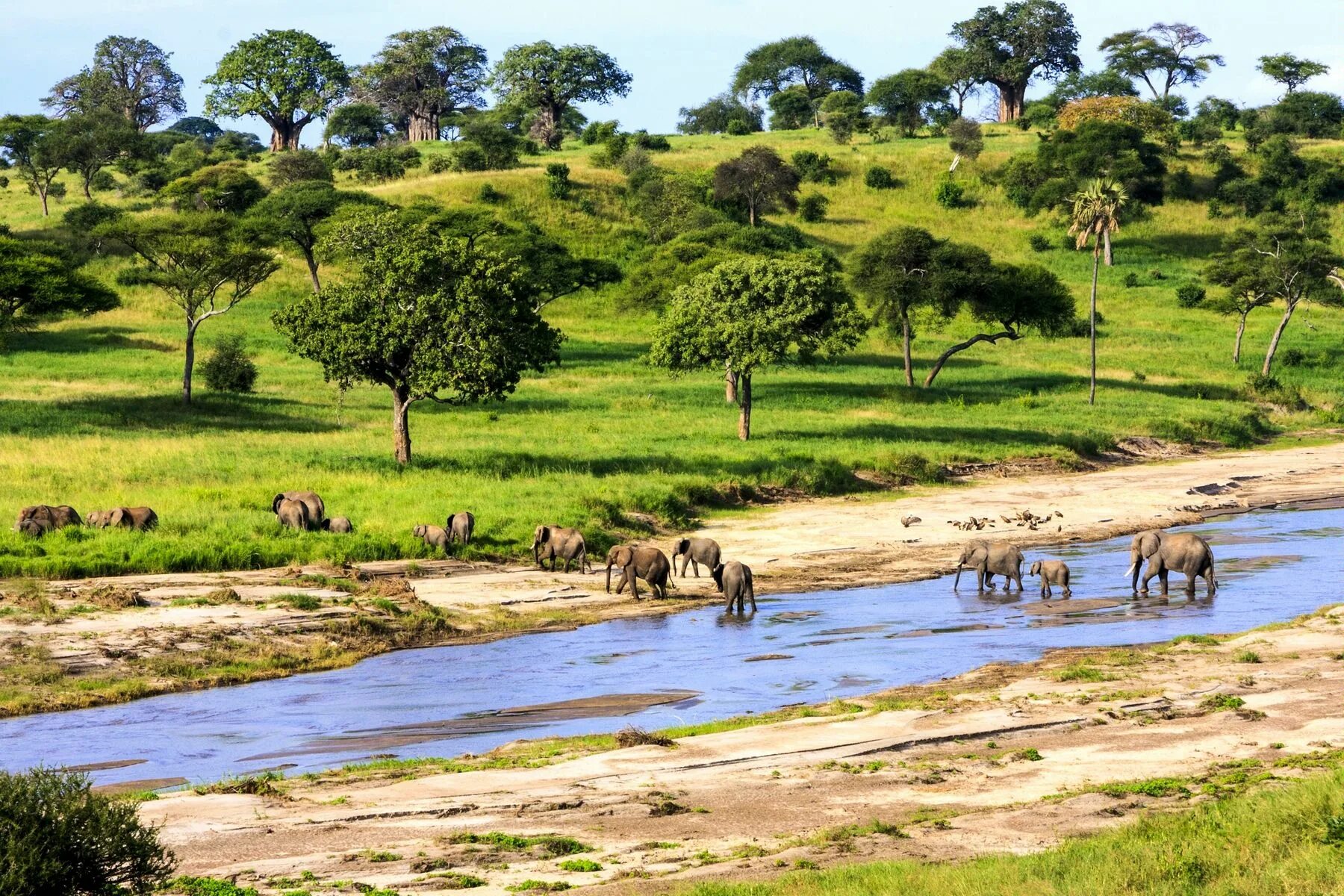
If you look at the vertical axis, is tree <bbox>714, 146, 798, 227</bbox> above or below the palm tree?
above

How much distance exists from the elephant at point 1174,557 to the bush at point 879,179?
296 feet

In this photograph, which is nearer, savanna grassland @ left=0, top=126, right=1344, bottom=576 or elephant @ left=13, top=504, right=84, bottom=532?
elephant @ left=13, top=504, right=84, bottom=532

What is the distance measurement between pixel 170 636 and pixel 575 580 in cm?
881

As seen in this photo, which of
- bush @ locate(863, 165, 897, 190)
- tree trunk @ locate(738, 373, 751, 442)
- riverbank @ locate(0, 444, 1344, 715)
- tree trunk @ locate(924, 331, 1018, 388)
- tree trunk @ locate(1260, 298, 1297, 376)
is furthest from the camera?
bush @ locate(863, 165, 897, 190)

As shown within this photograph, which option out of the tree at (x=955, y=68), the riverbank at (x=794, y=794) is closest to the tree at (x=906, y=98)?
the tree at (x=955, y=68)

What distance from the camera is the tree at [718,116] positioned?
164 m

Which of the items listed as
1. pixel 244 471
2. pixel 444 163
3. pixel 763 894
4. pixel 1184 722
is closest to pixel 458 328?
pixel 244 471

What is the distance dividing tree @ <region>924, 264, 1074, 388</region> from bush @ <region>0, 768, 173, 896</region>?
62900 mm

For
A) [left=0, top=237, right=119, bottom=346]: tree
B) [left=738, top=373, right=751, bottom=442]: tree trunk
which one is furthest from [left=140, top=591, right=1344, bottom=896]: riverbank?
[left=0, top=237, right=119, bottom=346]: tree

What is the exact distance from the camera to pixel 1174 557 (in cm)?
2761

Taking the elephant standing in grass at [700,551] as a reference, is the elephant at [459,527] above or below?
above

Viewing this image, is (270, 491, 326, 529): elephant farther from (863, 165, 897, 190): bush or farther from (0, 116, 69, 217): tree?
(863, 165, 897, 190): bush

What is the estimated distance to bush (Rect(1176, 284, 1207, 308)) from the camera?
93.0m

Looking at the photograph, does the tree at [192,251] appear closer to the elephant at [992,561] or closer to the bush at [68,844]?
the elephant at [992,561]
